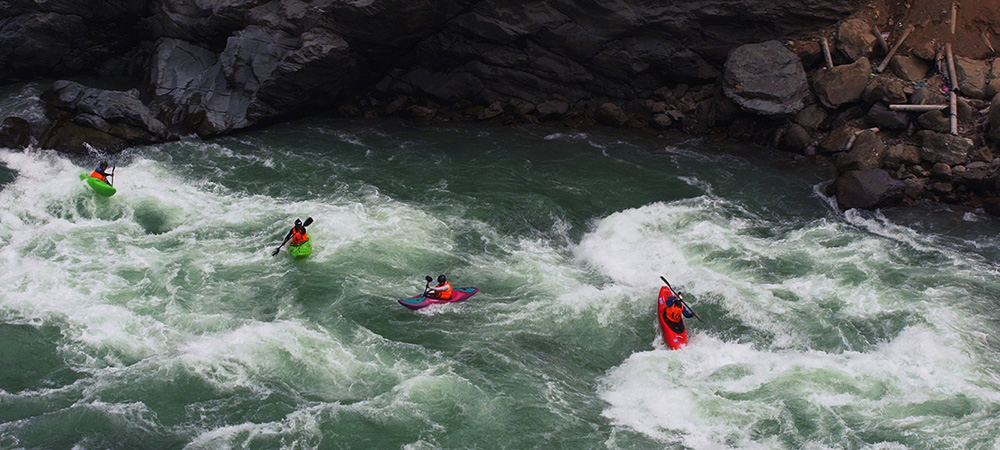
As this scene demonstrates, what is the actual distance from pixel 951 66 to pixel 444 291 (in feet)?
49.1

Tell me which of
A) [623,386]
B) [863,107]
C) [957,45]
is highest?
[957,45]

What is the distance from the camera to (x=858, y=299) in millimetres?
15156

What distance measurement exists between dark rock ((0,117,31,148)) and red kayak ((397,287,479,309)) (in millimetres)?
13123

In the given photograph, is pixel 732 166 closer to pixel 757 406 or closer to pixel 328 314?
pixel 757 406

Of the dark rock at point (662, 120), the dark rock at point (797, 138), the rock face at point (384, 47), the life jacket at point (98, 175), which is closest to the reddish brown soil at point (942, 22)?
the rock face at point (384, 47)

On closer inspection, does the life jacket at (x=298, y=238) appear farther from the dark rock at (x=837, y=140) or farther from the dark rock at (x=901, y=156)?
the dark rock at (x=901, y=156)

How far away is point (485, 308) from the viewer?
15.0 m

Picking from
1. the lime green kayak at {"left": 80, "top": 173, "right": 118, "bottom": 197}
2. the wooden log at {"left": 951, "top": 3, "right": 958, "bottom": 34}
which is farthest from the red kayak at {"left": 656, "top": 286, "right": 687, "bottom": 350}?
the wooden log at {"left": 951, "top": 3, "right": 958, "bottom": 34}

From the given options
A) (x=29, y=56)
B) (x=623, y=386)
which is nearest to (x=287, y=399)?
(x=623, y=386)

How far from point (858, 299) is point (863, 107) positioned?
306 inches

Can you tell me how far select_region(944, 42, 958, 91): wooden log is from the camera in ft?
66.2

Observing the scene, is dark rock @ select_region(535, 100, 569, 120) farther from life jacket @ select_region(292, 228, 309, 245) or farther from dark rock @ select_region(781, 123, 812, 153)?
life jacket @ select_region(292, 228, 309, 245)

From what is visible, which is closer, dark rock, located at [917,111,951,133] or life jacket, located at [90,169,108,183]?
life jacket, located at [90,169,108,183]

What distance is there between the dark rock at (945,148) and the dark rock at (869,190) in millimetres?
1512
